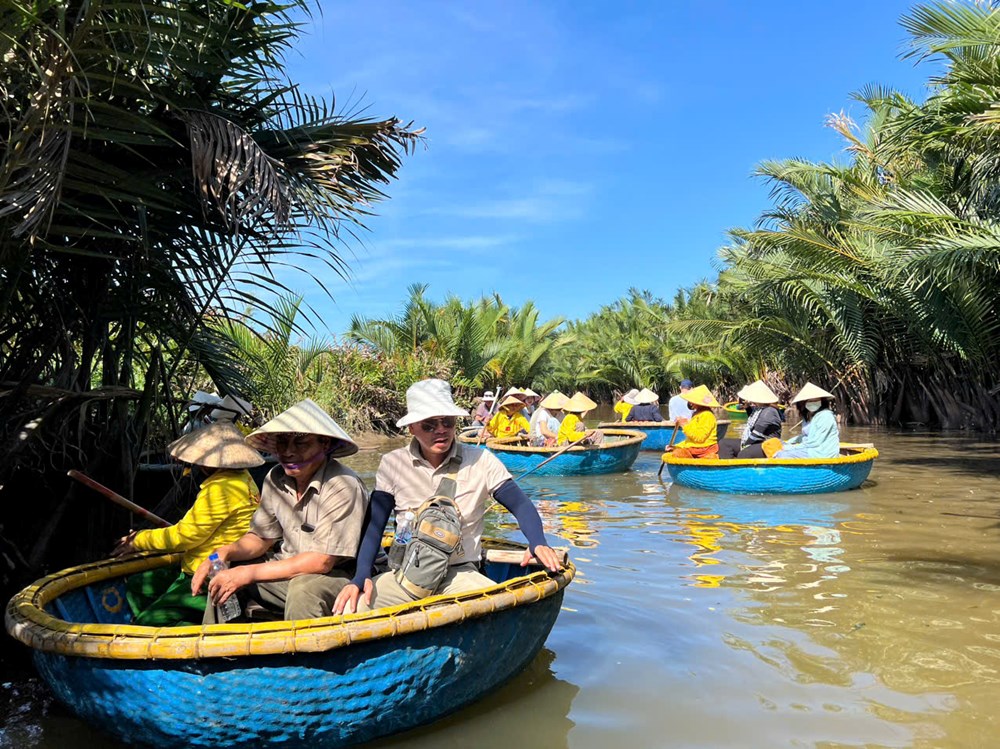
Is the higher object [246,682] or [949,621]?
[246,682]

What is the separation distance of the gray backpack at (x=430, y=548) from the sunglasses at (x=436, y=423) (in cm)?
36

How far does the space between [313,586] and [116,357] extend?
9.48 ft

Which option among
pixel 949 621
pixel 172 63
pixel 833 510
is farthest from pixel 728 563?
pixel 172 63

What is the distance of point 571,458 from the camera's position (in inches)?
493

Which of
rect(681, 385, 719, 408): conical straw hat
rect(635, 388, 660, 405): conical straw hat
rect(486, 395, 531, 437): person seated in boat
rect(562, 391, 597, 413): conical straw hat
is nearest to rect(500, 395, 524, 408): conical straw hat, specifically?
rect(486, 395, 531, 437): person seated in boat

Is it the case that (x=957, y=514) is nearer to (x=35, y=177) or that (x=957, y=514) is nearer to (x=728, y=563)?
(x=728, y=563)

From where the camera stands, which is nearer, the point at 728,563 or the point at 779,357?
the point at 728,563

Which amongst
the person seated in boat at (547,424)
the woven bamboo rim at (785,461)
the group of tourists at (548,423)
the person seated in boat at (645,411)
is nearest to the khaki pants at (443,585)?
the woven bamboo rim at (785,461)

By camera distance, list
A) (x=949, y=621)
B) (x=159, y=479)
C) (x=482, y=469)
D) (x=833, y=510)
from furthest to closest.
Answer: (x=833, y=510)
(x=159, y=479)
(x=949, y=621)
(x=482, y=469)

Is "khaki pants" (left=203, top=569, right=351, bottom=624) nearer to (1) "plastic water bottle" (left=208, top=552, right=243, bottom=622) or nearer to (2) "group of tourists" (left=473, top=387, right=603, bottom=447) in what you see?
(1) "plastic water bottle" (left=208, top=552, right=243, bottom=622)

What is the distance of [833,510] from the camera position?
919 cm

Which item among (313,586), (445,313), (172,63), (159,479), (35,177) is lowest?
(313,586)

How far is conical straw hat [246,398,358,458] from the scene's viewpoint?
153 inches

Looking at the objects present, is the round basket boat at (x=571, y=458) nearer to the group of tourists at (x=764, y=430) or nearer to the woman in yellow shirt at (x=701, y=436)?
the group of tourists at (x=764, y=430)
